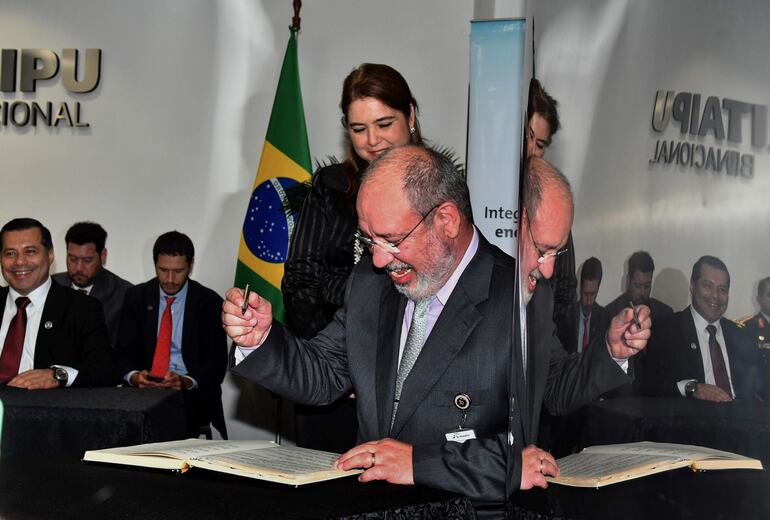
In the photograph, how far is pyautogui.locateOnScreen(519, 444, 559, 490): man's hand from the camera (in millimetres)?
233

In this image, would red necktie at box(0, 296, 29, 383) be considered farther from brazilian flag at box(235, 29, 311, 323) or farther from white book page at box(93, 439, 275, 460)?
white book page at box(93, 439, 275, 460)

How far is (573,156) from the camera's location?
0.66 feet

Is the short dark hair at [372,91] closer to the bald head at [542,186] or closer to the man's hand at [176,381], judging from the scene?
the bald head at [542,186]

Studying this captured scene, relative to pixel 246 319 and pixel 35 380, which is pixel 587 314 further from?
pixel 35 380

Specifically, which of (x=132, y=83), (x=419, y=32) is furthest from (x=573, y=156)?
(x=132, y=83)

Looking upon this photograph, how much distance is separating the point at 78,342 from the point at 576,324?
3.51m

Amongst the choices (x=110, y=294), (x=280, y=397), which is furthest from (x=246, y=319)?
(x=110, y=294)

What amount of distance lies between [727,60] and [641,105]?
3cm

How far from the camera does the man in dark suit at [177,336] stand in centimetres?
428

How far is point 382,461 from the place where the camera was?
1.17m

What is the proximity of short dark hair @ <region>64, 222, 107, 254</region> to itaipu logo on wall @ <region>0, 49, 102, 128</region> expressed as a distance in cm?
73

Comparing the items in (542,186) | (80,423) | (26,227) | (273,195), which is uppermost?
(273,195)

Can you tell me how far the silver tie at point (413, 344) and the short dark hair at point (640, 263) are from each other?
55.2 inches

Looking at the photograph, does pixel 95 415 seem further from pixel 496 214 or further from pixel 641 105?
pixel 641 105
